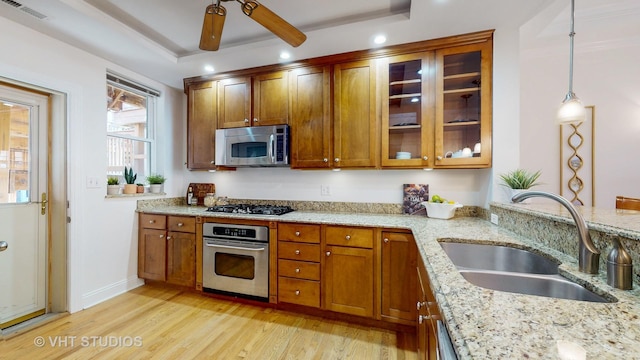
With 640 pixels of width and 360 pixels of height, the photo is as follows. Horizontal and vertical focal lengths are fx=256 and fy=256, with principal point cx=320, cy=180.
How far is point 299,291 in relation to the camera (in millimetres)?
2291

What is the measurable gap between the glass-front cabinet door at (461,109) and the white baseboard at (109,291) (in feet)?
11.4

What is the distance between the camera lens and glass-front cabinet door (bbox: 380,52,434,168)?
2.27 m

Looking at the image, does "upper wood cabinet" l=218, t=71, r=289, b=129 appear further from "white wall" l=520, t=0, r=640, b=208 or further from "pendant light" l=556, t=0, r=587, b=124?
"white wall" l=520, t=0, r=640, b=208

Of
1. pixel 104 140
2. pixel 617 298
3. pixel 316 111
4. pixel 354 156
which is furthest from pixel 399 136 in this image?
pixel 104 140

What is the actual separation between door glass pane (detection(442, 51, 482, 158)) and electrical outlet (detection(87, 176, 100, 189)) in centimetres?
334

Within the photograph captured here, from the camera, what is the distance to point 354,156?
245 centimetres

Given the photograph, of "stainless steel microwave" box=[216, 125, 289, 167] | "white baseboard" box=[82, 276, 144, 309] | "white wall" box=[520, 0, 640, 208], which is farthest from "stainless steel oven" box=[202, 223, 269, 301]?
"white wall" box=[520, 0, 640, 208]

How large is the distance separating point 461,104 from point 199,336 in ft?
9.53

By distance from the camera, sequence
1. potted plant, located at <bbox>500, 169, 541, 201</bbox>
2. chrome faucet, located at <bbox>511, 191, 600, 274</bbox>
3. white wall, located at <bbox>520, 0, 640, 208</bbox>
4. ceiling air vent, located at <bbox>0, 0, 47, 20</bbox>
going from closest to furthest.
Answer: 1. chrome faucet, located at <bbox>511, 191, 600, 274</bbox>
2. ceiling air vent, located at <bbox>0, 0, 47, 20</bbox>
3. potted plant, located at <bbox>500, 169, 541, 201</bbox>
4. white wall, located at <bbox>520, 0, 640, 208</bbox>

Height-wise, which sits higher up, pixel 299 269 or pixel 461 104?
pixel 461 104

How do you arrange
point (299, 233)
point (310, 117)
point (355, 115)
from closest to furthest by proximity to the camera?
point (299, 233), point (355, 115), point (310, 117)

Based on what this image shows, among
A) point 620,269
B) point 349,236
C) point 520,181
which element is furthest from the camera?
point 349,236

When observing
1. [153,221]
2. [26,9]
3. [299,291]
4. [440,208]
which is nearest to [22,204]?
[153,221]

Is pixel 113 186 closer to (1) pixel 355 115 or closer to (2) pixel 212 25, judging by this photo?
Answer: (2) pixel 212 25
